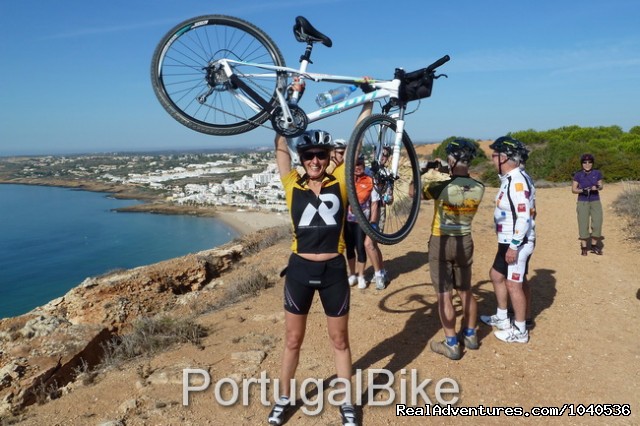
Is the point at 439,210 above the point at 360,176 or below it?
below

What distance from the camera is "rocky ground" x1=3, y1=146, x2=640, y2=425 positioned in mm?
3918

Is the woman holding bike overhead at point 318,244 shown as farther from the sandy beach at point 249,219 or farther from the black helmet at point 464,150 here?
the sandy beach at point 249,219

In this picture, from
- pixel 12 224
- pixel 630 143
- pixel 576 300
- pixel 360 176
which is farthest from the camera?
Result: pixel 12 224

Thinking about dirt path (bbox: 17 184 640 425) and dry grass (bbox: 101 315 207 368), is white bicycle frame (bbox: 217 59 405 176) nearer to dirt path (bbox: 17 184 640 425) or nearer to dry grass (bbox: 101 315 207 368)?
dirt path (bbox: 17 184 640 425)

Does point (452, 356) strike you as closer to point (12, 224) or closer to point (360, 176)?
point (360, 176)

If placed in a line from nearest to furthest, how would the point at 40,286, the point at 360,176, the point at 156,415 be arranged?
the point at 156,415 < the point at 360,176 < the point at 40,286

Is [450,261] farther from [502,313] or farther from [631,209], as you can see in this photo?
[631,209]

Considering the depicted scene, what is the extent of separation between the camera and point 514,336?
5117 mm

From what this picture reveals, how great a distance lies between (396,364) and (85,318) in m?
8.12

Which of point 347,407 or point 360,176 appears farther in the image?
point 360,176

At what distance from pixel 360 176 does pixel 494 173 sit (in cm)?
2696

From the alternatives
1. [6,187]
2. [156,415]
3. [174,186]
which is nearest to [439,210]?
[156,415]

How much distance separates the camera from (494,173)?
29.0 meters

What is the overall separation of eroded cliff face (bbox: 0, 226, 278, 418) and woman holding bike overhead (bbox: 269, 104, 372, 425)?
11.6 ft
